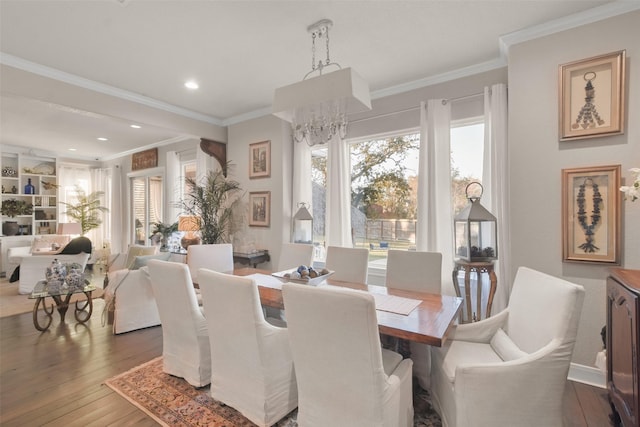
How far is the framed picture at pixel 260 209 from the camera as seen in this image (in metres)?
4.52

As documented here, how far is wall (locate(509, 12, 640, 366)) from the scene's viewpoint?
7.21 ft

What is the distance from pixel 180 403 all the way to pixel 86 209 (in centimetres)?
747

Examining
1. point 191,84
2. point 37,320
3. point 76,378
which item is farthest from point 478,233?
point 37,320

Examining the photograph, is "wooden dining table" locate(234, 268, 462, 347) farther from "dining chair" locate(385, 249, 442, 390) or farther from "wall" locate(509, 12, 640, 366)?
"wall" locate(509, 12, 640, 366)

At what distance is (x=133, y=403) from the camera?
Result: 2.10 meters

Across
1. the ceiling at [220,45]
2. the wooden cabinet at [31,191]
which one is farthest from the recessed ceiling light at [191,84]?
the wooden cabinet at [31,191]

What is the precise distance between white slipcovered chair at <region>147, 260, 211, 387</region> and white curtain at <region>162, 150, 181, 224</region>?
405cm

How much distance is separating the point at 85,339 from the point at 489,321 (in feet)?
12.3

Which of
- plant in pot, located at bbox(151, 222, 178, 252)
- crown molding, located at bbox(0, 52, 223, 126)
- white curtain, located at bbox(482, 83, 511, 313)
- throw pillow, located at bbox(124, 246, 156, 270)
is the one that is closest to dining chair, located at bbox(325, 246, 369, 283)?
white curtain, located at bbox(482, 83, 511, 313)

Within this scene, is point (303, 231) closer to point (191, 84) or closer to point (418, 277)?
point (418, 277)

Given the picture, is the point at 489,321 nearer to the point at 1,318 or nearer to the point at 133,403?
the point at 133,403

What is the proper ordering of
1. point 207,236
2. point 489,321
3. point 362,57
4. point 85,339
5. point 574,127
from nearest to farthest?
point 489,321
point 574,127
point 362,57
point 85,339
point 207,236

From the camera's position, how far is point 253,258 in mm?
4309

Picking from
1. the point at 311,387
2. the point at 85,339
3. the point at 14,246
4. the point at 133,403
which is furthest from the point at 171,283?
the point at 14,246
